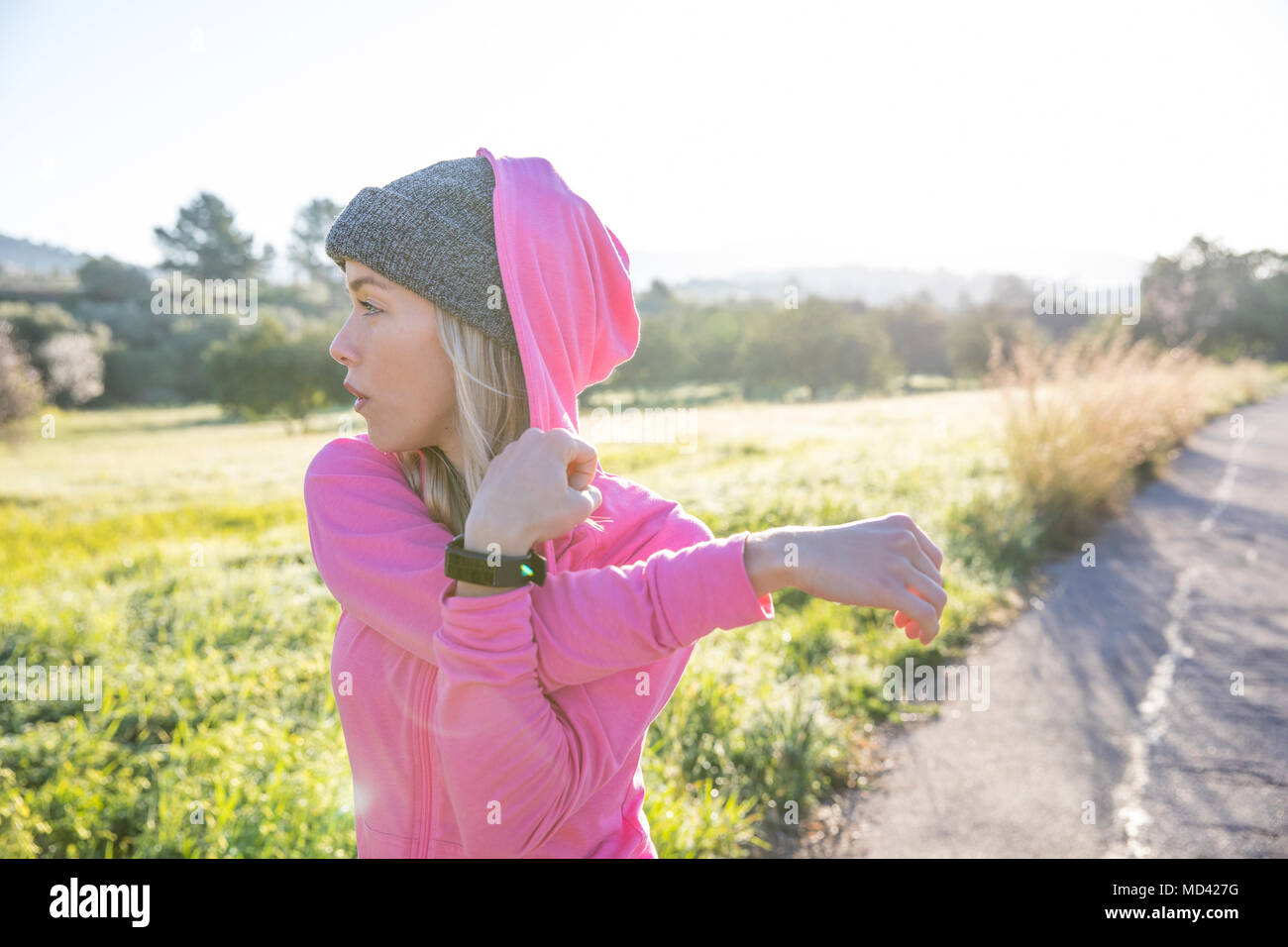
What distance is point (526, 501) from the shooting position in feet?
3.39

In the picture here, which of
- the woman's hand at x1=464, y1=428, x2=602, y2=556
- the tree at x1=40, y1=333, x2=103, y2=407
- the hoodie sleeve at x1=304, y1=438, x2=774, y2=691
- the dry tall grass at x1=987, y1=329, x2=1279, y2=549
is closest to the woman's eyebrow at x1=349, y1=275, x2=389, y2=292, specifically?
the hoodie sleeve at x1=304, y1=438, x2=774, y2=691

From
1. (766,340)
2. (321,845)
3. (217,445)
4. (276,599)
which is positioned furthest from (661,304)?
(321,845)

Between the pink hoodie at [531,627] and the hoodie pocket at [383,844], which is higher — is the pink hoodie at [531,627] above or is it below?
above

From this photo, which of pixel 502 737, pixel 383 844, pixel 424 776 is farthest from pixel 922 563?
pixel 383 844

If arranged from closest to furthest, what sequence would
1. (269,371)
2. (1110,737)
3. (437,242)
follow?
(437,242), (1110,737), (269,371)

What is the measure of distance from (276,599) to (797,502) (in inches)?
206

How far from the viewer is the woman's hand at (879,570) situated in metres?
1.00

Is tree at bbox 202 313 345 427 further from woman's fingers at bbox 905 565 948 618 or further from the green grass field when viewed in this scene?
woman's fingers at bbox 905 565 948 618

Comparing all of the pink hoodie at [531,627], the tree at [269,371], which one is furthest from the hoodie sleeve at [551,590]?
the tree at [269,371]

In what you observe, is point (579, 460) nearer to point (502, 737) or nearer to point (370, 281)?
point (502, 737)

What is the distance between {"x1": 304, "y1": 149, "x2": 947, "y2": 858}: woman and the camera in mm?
1050

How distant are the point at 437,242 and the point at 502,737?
0.76 m

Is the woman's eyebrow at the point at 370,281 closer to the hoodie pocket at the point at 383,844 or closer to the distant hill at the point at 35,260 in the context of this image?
the hoodie pocket at the point at 383,844
